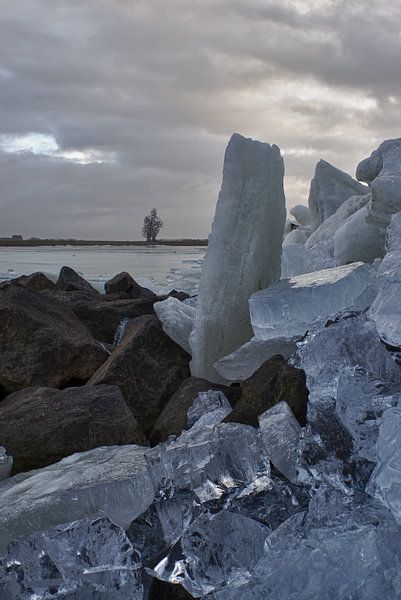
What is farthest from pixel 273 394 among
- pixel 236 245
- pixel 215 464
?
pixel 236 245

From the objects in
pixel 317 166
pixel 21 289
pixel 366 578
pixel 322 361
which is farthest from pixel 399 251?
pixel 317 166

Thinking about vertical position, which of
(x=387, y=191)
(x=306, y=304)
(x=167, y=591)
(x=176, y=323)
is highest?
(x=387, y=191)

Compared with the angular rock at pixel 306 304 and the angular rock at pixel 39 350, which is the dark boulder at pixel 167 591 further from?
the angular rock at pixel 39 350

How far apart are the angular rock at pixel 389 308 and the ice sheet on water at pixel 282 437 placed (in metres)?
0.45

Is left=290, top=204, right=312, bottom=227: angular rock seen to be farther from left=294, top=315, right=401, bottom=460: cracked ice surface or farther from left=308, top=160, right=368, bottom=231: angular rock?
left=294, top=315, right=401, bottom=460: cracked ice surface

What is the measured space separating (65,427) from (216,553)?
0.95 meters

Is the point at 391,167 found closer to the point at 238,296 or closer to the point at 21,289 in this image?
the point at 238,296

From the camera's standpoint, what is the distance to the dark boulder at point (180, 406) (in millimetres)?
2375

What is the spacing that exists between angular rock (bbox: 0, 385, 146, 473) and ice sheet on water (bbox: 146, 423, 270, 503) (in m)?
0.51

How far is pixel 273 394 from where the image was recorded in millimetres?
2055

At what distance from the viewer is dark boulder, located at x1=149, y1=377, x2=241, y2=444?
2.38 m

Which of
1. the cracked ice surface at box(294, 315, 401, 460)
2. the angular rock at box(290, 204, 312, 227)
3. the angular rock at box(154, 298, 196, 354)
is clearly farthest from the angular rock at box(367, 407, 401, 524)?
the angular rock at box(290, 204, 312, 227)

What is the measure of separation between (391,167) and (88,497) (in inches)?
86.8

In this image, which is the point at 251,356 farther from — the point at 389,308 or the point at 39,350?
the point at 39,350
